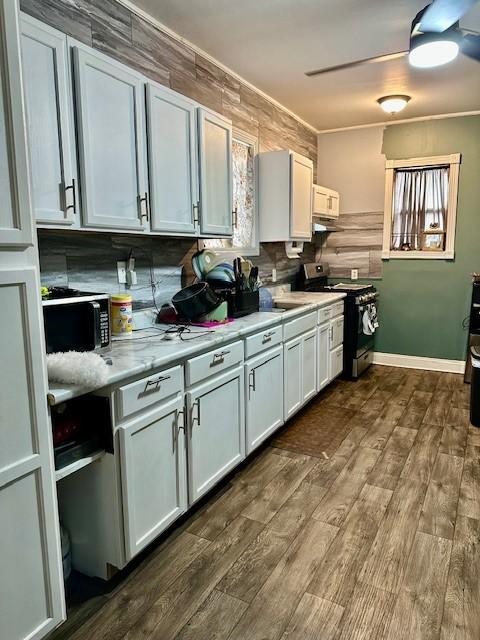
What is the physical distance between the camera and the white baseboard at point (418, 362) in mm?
4734

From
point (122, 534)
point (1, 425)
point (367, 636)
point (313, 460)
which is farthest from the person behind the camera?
point (313, 460)

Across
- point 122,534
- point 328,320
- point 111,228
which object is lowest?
point 122,534

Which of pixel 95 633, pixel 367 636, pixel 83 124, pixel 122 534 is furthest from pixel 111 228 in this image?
pixel 367 636

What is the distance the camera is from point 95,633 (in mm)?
1573

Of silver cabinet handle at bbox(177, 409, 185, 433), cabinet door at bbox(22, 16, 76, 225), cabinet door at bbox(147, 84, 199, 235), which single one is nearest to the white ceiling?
cabinet door at bbox(147, 84, 199, 235)

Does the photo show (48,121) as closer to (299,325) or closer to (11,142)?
(11,142)

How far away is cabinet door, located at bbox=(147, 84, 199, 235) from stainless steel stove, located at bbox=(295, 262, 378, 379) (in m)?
2.35

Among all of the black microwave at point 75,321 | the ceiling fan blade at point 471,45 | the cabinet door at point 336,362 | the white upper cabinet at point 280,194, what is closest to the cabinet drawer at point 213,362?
the black microwave at point 75,321

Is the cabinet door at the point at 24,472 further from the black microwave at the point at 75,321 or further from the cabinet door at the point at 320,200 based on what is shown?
the cabinet door at the point at 320,200

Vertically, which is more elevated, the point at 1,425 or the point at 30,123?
the point at 30,123

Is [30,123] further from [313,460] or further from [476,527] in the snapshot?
[476,527]

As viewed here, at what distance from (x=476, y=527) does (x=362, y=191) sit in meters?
3.73

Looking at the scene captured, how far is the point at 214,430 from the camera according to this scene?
229cm

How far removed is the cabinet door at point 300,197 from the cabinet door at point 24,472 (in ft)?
9.51
